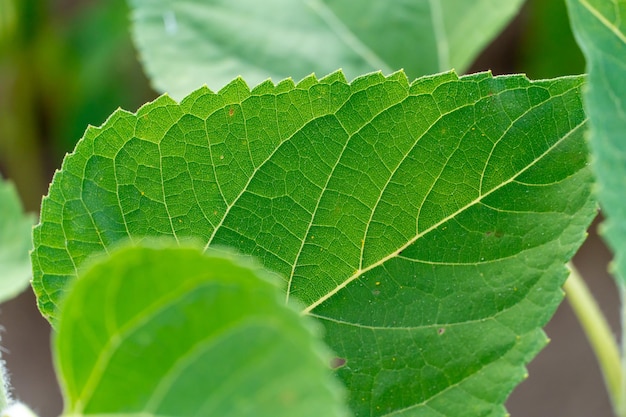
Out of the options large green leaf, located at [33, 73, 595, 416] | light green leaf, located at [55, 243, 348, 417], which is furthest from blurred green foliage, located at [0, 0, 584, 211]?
light green leaf, located at [55, 243, 348, 417]

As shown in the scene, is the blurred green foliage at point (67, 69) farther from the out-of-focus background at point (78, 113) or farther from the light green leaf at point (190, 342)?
the light green leaf at point (190, 342)

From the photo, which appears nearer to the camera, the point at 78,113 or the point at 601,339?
the point at 601,339

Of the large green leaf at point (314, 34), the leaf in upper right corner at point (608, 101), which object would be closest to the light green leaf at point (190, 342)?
the leaf in upper right corner at point (608, 101)

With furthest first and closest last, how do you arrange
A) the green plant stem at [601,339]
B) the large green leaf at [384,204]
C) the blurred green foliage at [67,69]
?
1. the blurred green foliage at [67,69]
2. the green plant stem at [601,339]
3. the large green leaf at [384,204]

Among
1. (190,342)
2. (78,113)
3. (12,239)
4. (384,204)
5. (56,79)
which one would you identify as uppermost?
(56,79)

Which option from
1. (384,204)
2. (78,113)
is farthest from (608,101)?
(78,113)

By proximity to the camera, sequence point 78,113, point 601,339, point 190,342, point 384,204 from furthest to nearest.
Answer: point 78,113 → point 601,339 → point 384,204 → point 190,342

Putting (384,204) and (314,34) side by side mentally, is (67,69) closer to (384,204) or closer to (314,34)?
(314,34)
